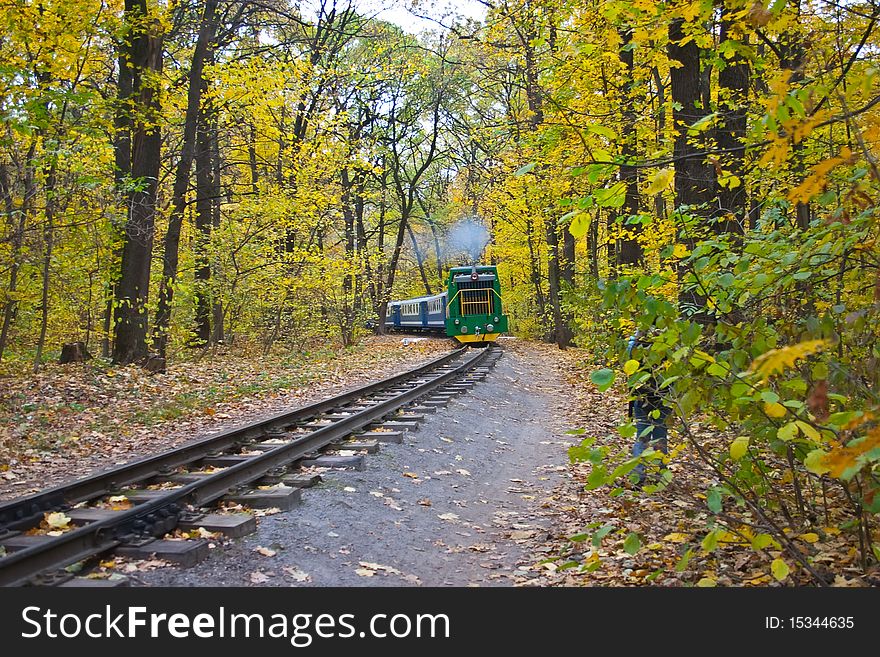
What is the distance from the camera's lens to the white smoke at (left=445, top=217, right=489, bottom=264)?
4981 cm

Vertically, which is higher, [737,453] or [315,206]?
[315,206]

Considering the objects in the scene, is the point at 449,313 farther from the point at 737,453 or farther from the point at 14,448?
the point at 737,453

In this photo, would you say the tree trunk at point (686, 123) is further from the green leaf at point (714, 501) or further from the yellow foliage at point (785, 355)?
the yellow foliage at point (785, 355)

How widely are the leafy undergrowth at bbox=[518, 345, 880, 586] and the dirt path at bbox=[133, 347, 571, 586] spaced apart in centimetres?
30

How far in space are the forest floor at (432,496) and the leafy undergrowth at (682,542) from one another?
0.07 ft

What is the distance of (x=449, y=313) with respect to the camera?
3102 cm

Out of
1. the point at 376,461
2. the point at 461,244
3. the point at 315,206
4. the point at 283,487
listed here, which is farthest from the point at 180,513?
the point at 461,244

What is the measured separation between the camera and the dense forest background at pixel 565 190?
12.5ft

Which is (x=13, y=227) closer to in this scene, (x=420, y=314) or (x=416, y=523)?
(x=416, y=523)

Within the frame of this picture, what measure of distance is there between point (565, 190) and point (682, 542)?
497 inches

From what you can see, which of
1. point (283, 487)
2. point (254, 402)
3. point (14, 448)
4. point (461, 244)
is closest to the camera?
point (283, 487)

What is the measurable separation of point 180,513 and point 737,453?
415 cm

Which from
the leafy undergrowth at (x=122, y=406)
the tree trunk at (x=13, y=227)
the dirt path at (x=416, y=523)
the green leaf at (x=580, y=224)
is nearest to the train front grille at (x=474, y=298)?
the leafy undergrowth at (x=122, y=406)

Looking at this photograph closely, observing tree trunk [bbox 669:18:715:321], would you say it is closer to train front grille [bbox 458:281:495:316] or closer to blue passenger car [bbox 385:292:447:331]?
train front grille [bbox 458:281:495:316]
